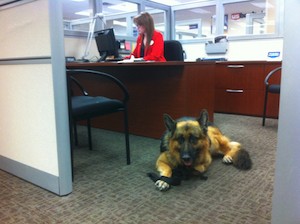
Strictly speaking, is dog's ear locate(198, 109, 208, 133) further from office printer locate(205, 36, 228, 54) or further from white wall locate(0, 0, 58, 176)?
office printer locate(205, 36, 228, 54)

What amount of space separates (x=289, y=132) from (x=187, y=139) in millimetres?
857

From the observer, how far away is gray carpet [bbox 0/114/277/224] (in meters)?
1.35

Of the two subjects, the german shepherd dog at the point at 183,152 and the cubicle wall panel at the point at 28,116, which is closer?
the cubicle wall panel at the point at 28,116

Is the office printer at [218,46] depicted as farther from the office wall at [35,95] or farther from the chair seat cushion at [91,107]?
the office wall at [35,95]

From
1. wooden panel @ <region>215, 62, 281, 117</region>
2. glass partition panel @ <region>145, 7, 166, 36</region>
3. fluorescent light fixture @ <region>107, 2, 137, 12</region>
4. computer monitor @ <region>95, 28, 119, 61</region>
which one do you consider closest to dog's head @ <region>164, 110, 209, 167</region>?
computer monitor @ <region>95, 28, 119, 61</region>

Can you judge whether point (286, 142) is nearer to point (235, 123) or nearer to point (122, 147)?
point (122, 147)

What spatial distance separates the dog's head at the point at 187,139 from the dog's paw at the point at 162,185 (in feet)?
0.60

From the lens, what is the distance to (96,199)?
154 cm

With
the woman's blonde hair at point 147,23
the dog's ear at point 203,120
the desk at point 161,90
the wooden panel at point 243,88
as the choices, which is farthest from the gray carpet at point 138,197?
the wooden panel at point 243,88

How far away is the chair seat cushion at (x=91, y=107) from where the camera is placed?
1.79m

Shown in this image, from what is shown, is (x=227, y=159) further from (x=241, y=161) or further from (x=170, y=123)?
(x=170, y=123)

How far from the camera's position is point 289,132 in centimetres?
91

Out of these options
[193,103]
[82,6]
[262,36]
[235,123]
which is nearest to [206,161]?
[193,103]

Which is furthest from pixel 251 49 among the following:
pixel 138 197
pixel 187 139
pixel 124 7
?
pixel 124 7
